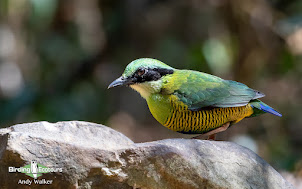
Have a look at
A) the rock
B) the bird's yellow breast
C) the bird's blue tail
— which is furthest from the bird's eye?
the bird's blue tail

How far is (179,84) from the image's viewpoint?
4.61 m

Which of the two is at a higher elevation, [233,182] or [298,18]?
[298,18]

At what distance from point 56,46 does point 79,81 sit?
1124 mm

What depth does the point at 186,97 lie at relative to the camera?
4527 millimetres

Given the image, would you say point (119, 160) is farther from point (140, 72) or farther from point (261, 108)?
point (261, 108)

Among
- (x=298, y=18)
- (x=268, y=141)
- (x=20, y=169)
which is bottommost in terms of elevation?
(x=268, y=141)

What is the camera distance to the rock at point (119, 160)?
3279mm

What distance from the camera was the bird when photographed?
14.8ft

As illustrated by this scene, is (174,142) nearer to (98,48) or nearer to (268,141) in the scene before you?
(268,141)

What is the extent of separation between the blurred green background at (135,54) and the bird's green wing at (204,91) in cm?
405

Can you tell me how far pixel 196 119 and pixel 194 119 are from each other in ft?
0.08

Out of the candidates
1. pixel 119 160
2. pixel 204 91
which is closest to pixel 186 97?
pixel 204 91

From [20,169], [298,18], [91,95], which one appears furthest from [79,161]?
[91,95]

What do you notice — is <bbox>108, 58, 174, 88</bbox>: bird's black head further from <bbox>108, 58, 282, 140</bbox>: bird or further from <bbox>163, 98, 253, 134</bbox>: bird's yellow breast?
<bbox>163, 98, 253, 134</bbox>: bird's yellow breast
